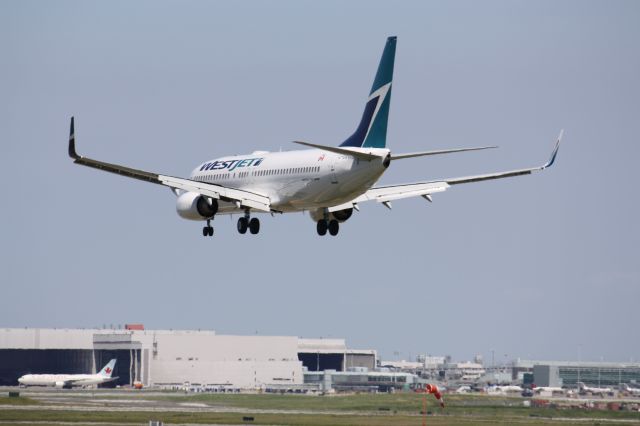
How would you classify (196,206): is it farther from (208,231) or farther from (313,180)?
(313,180)

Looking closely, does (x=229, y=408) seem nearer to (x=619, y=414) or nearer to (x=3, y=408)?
(x=3, y=408)

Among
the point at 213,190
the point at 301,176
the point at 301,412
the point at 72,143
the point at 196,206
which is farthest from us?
the point at 301,412

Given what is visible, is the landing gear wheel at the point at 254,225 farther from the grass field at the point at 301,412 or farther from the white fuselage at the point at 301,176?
the grass field at the point at 301,412

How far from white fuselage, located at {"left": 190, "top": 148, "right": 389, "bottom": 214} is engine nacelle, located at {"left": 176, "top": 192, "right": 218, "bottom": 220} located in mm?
1172

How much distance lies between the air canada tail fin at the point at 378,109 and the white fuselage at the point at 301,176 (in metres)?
1.56

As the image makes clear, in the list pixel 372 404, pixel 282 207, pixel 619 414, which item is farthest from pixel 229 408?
pixel 282 207

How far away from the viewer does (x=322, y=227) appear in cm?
8738

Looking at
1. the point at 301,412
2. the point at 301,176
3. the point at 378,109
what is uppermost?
the point at 378,109

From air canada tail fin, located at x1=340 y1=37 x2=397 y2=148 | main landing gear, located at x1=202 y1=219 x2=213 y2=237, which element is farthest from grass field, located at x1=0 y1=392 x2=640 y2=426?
air canada tail fin, located at x1=340 y1=37 x2=397 y2=148

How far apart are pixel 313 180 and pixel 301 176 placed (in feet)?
4.85

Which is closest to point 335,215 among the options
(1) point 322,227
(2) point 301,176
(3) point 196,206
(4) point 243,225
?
(1) point 322,227

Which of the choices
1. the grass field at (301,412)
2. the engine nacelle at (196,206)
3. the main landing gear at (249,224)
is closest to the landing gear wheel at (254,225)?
the main landing gear at (249,224)

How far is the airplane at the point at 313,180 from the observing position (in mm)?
80562

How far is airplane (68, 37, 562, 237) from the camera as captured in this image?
264 feet
